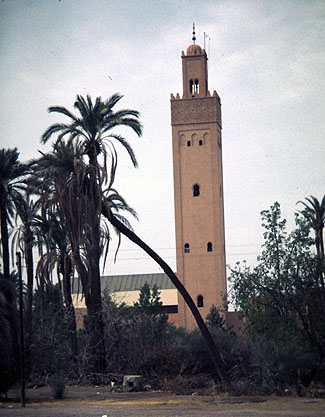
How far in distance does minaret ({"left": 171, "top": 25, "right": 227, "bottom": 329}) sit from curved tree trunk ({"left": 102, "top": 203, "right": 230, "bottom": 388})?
122ft

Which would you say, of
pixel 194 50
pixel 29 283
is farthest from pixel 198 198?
pixel 29 283

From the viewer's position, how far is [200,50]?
218ft

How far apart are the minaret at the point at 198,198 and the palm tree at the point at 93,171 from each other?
35.3m

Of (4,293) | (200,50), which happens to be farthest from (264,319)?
(200,50)

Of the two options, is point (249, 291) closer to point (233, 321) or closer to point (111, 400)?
point (111, 400)

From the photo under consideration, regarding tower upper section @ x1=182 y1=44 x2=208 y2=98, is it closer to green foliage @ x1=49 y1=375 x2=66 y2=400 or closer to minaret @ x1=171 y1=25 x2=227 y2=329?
minaret @ x1=171 y1=25 x2=227 y2=329

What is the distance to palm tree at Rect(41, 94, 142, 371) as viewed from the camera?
2388 centimetres

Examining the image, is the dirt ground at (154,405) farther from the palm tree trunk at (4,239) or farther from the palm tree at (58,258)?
the palm tree trunk at (4,239)

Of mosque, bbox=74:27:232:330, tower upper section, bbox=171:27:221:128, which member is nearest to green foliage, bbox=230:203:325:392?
mosque, bbox=74:27:232:330

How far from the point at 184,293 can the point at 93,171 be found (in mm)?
5194

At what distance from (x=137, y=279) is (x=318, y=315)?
186ft

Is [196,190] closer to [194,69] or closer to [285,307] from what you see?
[194,69]

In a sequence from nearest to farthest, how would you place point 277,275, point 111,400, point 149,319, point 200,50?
point 111,400 < point 277,275 < point 149,319 < point 200,50

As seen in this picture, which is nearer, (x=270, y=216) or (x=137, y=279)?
(x=270, y=216)
